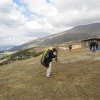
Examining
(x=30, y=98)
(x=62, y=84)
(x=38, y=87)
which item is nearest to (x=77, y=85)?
(x=62, y=84)

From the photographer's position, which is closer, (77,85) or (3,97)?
(3,97)

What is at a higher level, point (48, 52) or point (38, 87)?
point (48, 52)

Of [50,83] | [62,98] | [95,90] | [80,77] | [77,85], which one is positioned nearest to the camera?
[62,98]

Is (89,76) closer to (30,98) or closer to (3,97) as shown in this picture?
(30,98)

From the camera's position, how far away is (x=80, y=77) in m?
13.5

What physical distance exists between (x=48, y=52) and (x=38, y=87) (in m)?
3.64

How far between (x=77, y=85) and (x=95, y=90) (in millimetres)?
1587

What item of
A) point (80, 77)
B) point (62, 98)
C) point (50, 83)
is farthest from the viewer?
point (80, 77)

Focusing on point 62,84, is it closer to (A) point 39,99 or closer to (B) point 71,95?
(B) point 71,95

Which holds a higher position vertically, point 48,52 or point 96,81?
point 48,52

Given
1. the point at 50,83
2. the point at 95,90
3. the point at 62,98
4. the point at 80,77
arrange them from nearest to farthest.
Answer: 1. the point at 62,98
2. the point at 95,90
3. the point at 50,83
4. the point at 80,77

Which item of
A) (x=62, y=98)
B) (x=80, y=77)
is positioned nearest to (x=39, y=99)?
(x=62, y=98)

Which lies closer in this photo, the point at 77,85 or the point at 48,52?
the point at 77,85

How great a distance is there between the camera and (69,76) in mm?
14000
